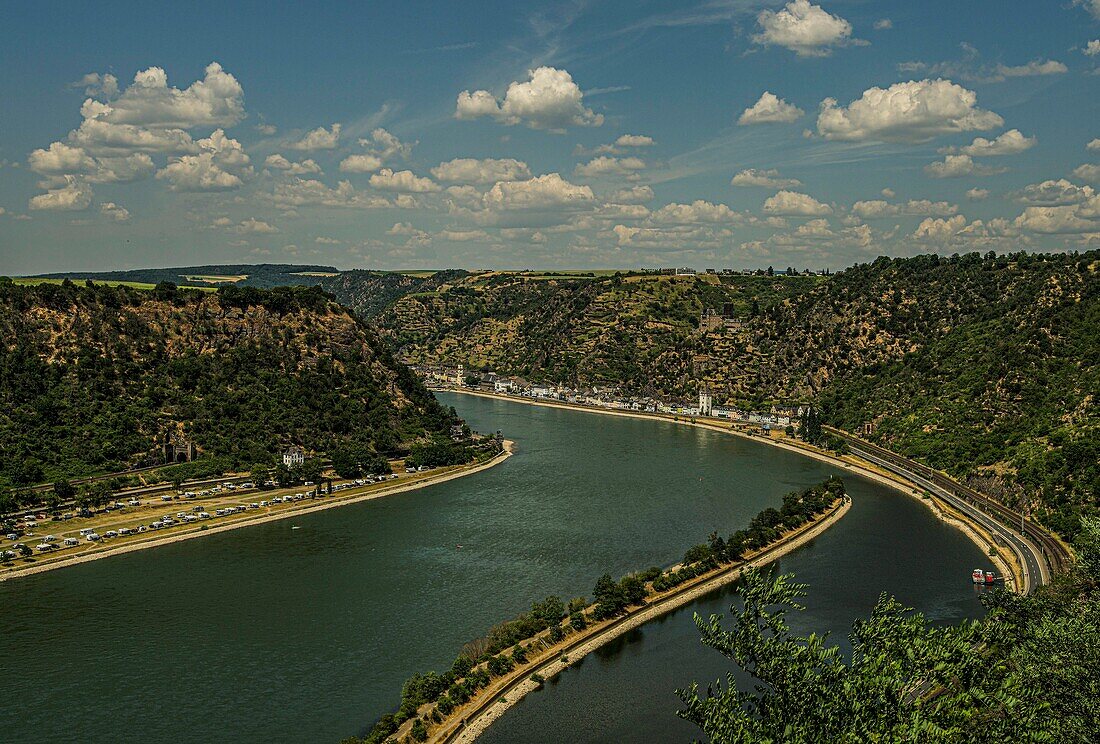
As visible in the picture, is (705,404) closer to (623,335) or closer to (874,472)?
(623,335)

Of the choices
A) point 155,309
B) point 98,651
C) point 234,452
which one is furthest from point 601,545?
point 155,309

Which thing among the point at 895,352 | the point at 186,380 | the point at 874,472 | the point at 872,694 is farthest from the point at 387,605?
the point at 895,352

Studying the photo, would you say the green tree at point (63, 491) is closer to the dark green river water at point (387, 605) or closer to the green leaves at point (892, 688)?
the dark green river water at point (387, 605)

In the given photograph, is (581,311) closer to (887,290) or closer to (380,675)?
(887,290)

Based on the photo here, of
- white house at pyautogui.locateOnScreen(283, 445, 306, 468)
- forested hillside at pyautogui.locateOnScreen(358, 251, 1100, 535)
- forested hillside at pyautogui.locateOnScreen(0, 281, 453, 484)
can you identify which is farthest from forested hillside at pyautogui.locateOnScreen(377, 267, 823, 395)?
white house at pyautogui.locateOnScreen(283, 445, 306, 468)

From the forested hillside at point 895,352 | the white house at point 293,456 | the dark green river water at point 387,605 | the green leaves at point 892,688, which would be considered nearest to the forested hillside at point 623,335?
the forested hillside at point 895,352
